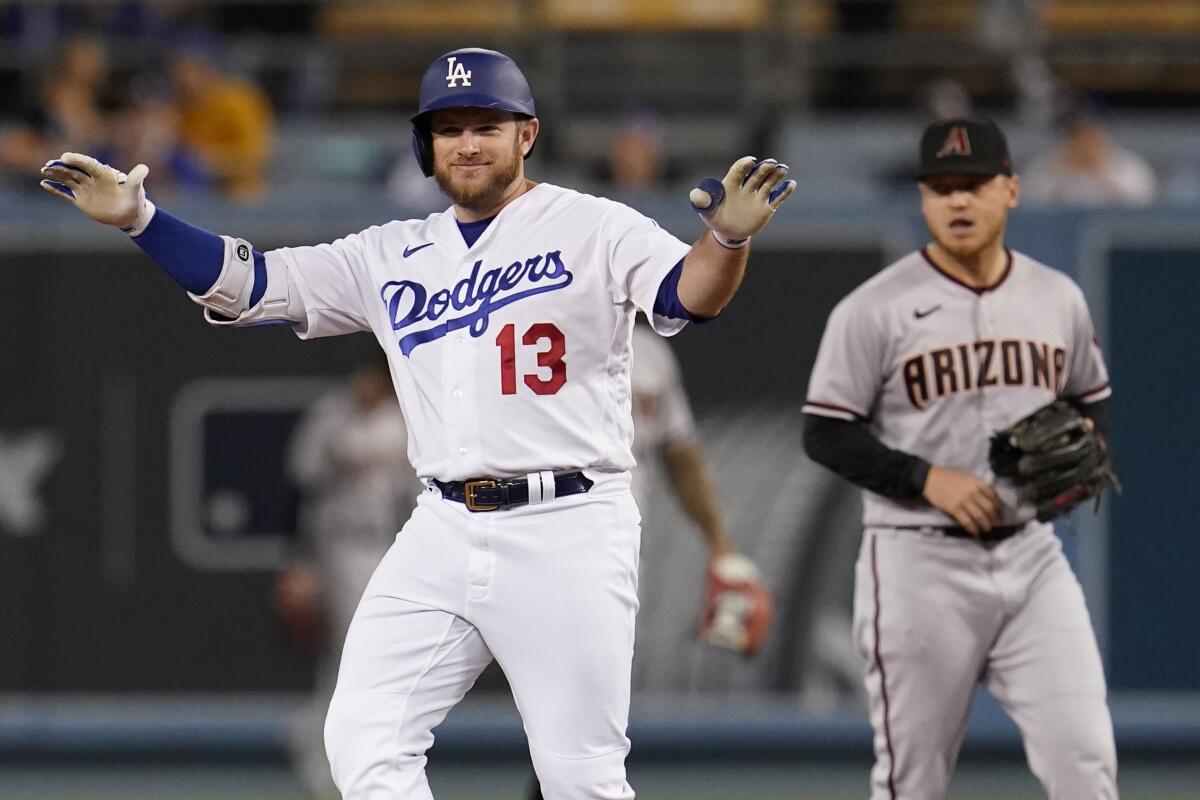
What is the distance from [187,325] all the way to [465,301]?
4.93 meters

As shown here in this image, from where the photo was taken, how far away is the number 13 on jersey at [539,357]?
4477mm

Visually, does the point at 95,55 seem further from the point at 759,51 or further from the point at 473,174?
the point at 473,174

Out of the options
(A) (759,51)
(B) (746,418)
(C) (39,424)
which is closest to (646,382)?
(B) (746,418)

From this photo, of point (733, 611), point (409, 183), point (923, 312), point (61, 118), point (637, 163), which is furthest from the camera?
point (409, 183)

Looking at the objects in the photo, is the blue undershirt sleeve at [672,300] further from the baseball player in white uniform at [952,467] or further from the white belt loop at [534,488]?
the baseball player in white uniform at [952,467]

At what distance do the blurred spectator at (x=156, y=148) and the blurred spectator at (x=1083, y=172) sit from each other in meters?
4.46

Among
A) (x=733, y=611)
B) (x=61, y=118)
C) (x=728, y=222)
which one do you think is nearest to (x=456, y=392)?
(x=728, y=222)

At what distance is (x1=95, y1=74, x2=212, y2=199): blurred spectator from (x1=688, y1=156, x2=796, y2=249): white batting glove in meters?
6.02

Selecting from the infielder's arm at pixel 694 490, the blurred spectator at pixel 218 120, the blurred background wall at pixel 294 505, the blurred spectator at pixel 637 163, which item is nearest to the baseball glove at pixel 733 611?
the infielder's arm at pixel 694 490

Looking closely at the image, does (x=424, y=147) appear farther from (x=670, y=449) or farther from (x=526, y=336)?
(x=670, y=449)

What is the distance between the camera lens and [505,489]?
14.6 feet

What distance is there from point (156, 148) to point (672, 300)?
23.5ft

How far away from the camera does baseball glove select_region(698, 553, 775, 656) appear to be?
591 centimetres

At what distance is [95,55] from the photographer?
11.8 meters
